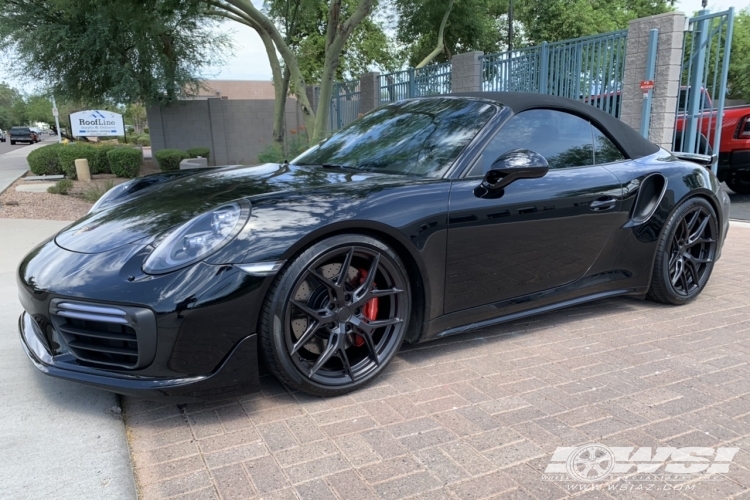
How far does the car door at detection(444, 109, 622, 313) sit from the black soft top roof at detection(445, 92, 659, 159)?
0.05 m

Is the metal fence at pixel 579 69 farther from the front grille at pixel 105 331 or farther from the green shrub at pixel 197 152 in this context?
the green shrub at pixel 197 152

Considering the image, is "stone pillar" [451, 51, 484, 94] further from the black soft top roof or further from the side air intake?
the side air intake

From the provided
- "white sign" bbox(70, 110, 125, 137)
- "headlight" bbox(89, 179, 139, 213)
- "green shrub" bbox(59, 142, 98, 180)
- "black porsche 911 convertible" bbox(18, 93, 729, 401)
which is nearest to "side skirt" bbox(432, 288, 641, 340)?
"black porsche 911 convertible" bbox(18, 93, 729, 401)

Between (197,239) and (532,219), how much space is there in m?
1.73

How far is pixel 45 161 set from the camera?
553 inches

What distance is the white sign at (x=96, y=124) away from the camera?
15.6 m

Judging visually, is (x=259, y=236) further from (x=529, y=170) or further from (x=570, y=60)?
(x=570, y=60)

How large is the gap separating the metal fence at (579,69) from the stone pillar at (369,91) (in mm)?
Answer: 5585

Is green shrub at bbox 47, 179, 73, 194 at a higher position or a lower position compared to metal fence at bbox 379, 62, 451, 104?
lower

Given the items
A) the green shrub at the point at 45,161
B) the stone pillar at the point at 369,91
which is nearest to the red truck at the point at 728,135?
the stone pillar at the point at 369,91

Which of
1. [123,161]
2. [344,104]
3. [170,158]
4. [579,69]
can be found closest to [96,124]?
[170,158]

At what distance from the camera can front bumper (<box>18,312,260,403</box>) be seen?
7.13 feet

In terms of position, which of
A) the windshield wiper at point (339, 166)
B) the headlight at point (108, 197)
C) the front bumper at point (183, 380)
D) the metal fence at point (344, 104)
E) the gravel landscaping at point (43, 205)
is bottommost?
the gravel landscaping at point (43, 205)

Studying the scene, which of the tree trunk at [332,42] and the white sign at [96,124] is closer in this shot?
the tree trunk at [332,42]
